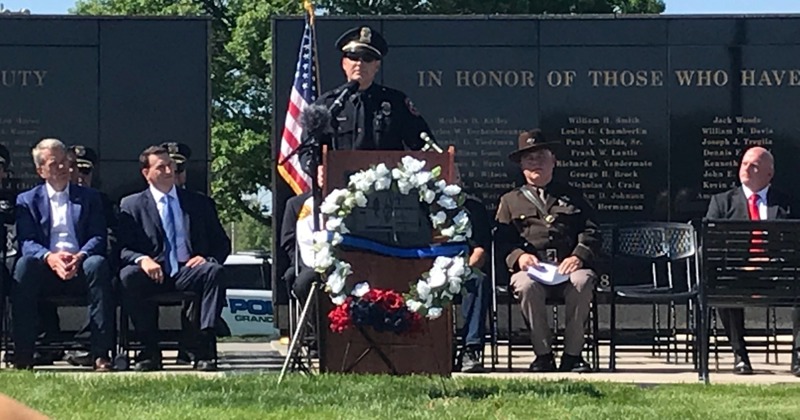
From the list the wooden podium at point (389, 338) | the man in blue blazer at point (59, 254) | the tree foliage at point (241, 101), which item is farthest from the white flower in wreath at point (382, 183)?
the tree foliage at point (241, 101)

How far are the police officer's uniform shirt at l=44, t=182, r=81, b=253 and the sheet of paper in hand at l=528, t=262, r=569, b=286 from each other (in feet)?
9.80

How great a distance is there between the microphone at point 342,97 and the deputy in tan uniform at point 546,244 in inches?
57.9

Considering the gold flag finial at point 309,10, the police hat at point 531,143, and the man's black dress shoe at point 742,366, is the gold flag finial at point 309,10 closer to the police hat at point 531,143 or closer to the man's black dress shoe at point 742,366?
the police hat at point 531,143

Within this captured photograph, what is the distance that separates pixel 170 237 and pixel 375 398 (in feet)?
10.5

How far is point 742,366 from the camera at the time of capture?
8.59 m

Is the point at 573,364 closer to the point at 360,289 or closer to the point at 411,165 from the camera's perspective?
the point at 360,289

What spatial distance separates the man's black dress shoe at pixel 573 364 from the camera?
8586 millimetres

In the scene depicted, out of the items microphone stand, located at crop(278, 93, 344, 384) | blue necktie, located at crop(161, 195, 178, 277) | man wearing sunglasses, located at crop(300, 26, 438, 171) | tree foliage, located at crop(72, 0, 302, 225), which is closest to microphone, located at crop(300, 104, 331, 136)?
microphone stand, located at crop(278, 93, 344, 384)

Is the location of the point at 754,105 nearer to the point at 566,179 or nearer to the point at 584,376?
the point at 566,179

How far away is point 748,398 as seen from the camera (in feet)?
21.4

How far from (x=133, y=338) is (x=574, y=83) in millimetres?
4023

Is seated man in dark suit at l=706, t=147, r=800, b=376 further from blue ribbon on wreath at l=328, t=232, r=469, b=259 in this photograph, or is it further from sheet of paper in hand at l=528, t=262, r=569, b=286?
blue ribbon on wreath at l=328, t=232, r=469, b=259

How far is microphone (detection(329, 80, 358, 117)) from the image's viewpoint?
26.1 feet

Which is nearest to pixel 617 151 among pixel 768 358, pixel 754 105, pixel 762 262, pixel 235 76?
pixel 754 105
